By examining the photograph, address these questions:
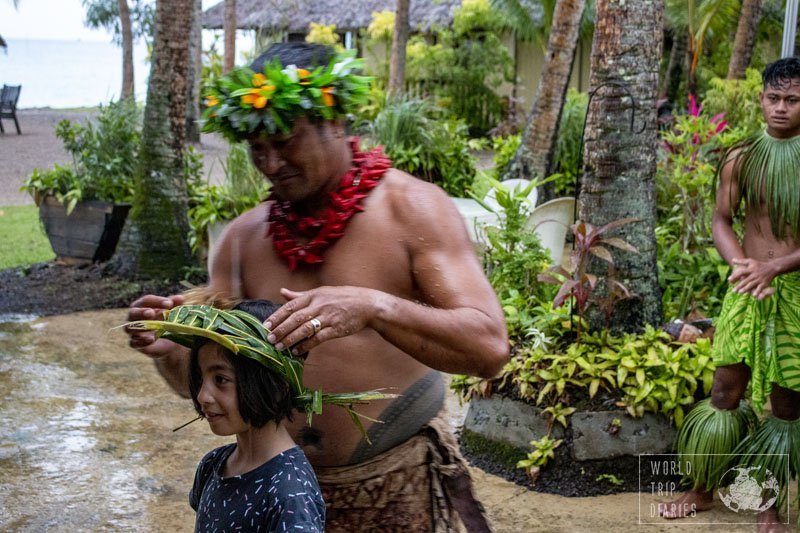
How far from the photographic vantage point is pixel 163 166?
29.6ft

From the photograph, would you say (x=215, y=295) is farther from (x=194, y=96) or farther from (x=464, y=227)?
(x=194, y=96)

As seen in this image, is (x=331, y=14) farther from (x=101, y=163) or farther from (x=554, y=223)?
(x=554, y=223)

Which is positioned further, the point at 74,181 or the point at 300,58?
the point at 74,181

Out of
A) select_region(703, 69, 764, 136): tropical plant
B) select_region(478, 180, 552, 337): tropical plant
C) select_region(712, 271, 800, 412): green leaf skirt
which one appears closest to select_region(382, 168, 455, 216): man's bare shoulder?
select_region(712, 271, 800, 412): green leaf skirt

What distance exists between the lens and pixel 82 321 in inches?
314

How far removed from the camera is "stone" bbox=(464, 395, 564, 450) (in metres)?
4.89

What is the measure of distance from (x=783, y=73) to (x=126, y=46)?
24.5 m

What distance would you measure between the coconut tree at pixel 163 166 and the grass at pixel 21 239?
6.53 ft

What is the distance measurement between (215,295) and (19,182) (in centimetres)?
1641

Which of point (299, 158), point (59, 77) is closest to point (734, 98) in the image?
point (299, 158)

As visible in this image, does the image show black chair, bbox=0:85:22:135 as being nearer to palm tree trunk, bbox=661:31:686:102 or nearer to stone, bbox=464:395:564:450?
palm tree trunk, bbox=661:31:686:102

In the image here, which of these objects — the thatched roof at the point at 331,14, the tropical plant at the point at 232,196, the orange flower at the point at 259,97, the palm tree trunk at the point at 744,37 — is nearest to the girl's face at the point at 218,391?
the orange flower at the point at 259,97

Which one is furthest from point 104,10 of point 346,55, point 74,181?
point 346,55

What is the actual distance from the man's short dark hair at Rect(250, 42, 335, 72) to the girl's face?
0.85 metres
